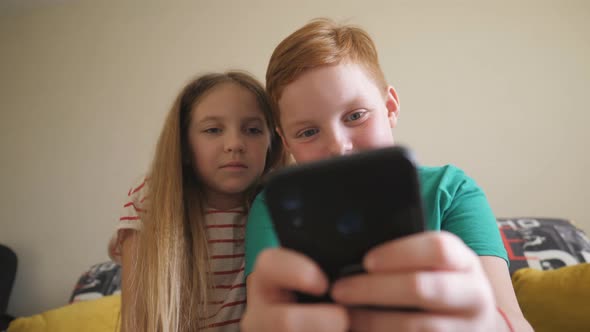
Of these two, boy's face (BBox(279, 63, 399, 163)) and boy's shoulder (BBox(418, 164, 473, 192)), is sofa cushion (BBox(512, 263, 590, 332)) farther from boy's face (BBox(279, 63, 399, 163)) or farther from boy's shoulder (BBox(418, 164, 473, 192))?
boy's face (BBox(279, 63, 399, 163))

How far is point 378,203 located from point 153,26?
1906 millimetres

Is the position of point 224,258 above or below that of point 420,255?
below

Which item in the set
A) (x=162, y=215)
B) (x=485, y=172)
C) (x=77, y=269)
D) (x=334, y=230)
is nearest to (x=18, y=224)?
(x=77, y=269)

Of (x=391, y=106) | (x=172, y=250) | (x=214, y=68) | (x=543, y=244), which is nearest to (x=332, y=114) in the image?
(x=391, y=106)

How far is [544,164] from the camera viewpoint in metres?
1.38

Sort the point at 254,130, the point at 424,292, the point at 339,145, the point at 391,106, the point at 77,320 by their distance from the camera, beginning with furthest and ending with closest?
the point at 77,320, the point at 254,130, the point at 391,106, the point at 339,145, the point at 424,292

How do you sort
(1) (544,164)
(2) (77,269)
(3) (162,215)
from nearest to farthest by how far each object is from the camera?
1. (3) (162,215)
2. (1) (544,164)
3. (2) (77,269)

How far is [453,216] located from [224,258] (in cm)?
45

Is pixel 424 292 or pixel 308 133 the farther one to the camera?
pixel 308 133

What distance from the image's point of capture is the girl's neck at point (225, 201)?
2.59 feet

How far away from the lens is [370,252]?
0.24 metres

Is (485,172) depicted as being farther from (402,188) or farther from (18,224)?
(18,224)

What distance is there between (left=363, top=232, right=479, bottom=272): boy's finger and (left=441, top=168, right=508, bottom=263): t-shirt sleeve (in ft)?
0.99

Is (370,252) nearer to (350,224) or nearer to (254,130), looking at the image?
(350,224)
